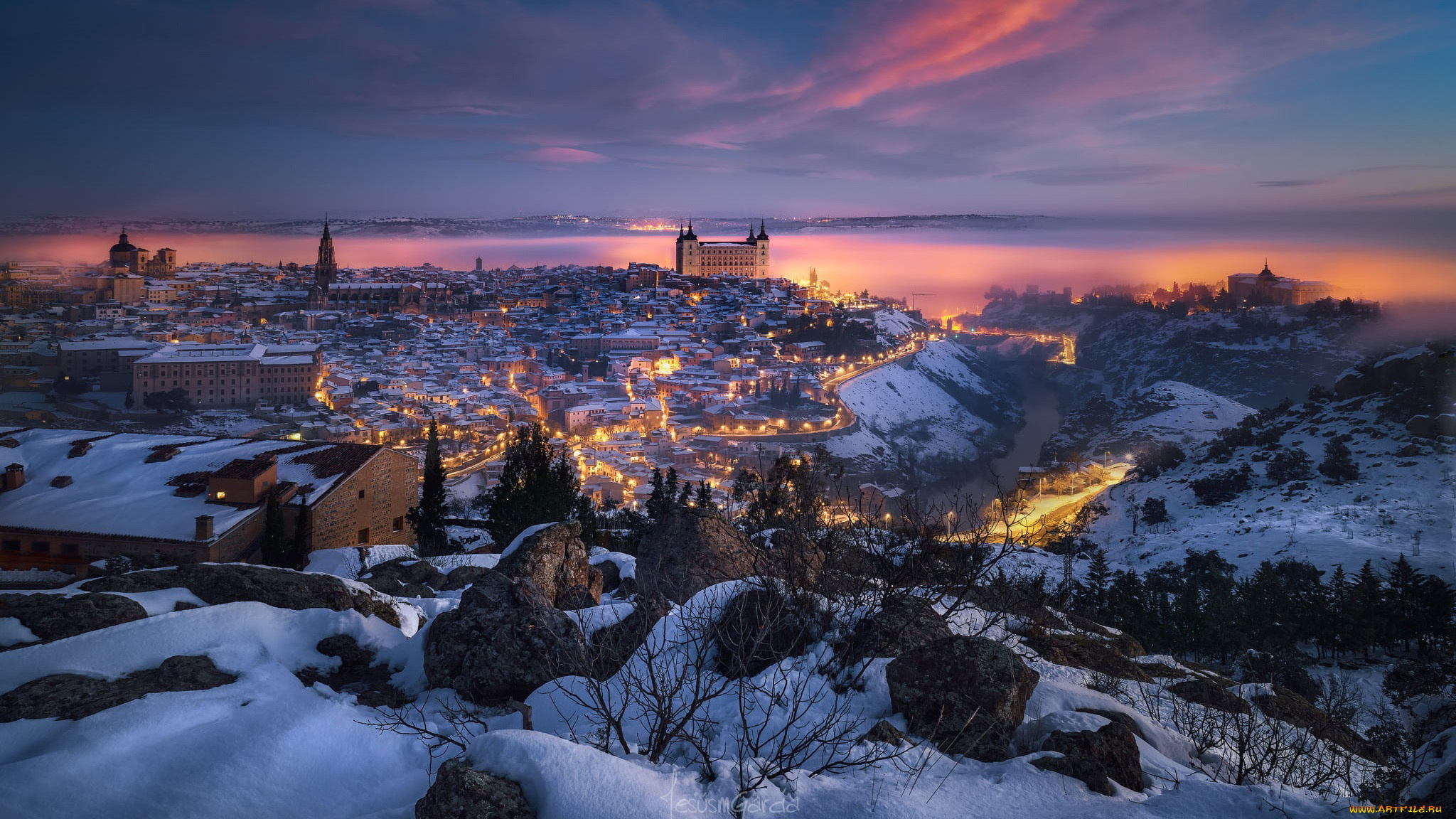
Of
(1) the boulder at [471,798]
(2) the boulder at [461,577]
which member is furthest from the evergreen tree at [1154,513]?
(1) the boulder at [471,798]

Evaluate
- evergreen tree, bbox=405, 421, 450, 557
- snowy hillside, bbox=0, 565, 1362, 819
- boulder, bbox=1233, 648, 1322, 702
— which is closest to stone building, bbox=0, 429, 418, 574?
evergreen tree, bbox=405, 421, 450, 557

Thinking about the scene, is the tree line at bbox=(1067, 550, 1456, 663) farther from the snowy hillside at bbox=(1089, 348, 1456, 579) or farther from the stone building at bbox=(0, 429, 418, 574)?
the stone building at bbox=(0, 429, 418, 574)

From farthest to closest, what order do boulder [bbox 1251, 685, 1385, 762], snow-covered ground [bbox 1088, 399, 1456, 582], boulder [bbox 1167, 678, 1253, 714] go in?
snow-covered ground [bbox 1088, 399, 1456, 582] < boulder [bbox 1167, 678, 1253, 714] < boulder [bbox 1251, 685, 1385, 762]

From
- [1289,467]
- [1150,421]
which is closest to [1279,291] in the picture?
[1150,421]

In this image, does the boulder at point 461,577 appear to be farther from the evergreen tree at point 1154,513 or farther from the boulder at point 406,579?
the evergreen tree at point 1154,513

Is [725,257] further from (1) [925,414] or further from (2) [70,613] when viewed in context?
(2) [70,613]

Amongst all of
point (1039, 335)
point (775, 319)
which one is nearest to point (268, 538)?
point (775, 319)
